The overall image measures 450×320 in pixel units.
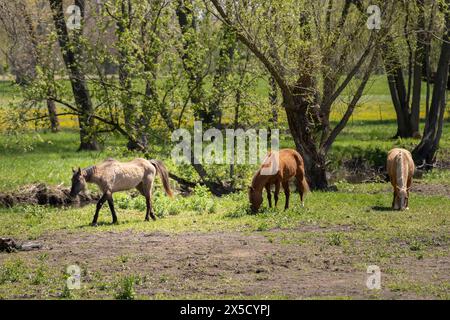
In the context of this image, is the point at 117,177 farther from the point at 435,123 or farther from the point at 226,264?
the point at 435,123

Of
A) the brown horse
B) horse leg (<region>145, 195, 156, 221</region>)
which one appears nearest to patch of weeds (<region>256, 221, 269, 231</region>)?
the brown horse

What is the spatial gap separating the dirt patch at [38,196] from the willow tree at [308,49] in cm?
Result: 692

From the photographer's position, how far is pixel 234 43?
2489 centimetres

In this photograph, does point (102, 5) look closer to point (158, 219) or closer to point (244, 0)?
point (244, 0)

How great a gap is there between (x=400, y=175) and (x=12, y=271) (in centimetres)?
1084

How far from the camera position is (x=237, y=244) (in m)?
16.8

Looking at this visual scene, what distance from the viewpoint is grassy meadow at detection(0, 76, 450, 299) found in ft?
43.3

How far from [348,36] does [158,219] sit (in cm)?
893

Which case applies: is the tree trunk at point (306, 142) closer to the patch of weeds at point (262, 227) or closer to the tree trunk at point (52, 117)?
the tree trunk at point (52, 117)

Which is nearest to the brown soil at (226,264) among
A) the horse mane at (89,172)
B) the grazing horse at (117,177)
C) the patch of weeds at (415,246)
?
the patch of weeds at (415,246)

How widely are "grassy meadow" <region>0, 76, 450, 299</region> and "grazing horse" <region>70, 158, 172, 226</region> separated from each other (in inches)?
24.6

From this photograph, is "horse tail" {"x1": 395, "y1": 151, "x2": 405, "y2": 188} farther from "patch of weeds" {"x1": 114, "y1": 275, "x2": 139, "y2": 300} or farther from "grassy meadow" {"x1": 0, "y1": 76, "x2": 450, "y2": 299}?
"patch of weeds" {"x1": 114, "y1": 275, "x2": 139, "y2": 300}

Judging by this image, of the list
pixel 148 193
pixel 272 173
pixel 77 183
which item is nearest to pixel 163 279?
pixel 77 183
